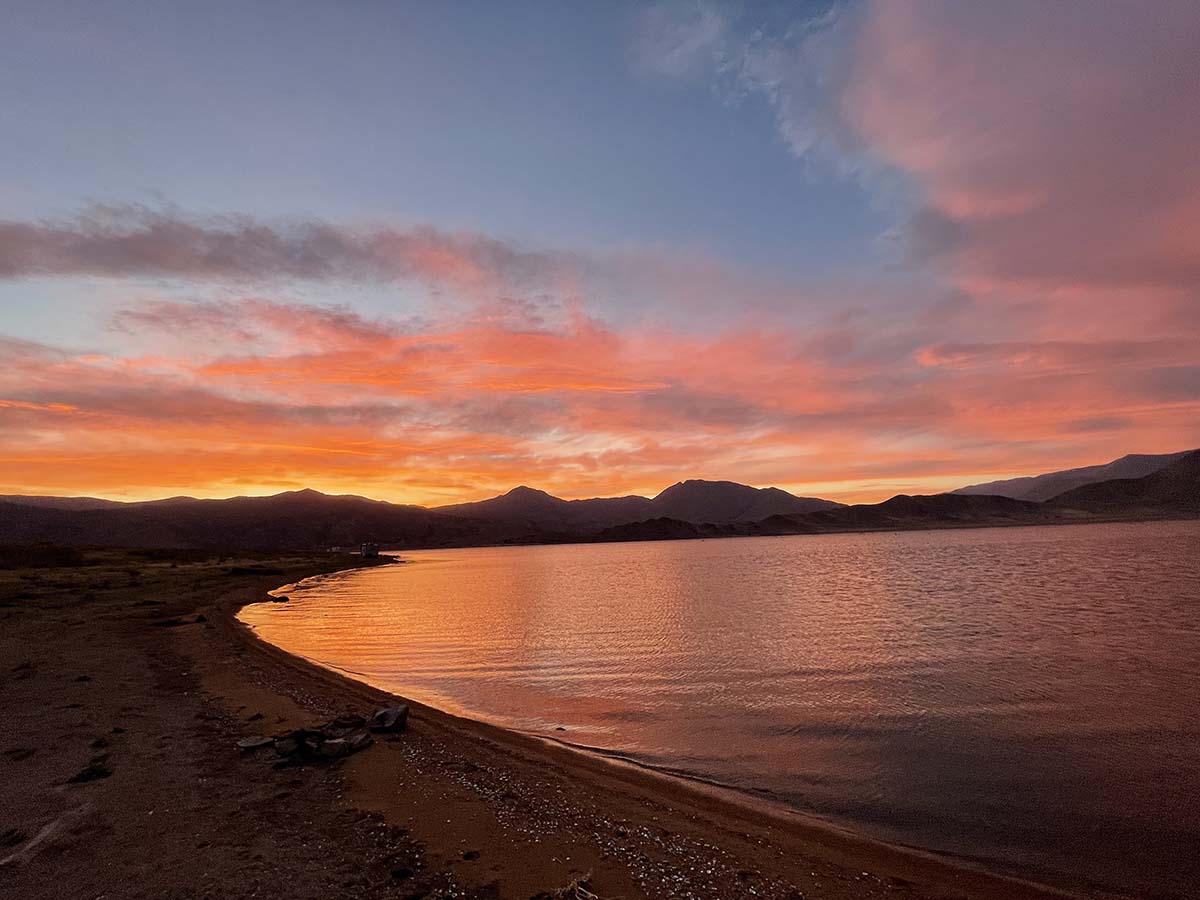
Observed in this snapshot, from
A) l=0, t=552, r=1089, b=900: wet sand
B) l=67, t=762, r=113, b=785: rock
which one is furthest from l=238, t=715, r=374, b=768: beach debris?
l=67, t=762, r=113, b=785: rock

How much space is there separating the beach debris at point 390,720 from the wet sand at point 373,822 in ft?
1.31

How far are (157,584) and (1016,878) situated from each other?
76.3 meters

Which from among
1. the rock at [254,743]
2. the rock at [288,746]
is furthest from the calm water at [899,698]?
the rock at [254,743]

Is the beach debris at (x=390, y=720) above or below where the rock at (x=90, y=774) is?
below

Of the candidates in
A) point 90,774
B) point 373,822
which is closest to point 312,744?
point 90,774

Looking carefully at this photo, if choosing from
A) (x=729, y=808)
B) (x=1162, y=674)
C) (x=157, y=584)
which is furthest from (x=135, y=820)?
(x=157, y=584)

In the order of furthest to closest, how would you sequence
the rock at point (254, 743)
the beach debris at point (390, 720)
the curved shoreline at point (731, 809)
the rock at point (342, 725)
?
the beach debris at point (390, 720), the rock at point (342, 725), the rock at point (254, 743), the curved shoreline at point (731, 809)

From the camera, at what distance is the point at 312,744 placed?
14148 millimetres

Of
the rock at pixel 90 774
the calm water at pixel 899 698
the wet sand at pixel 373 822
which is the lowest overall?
the calm water at pixel 899 698

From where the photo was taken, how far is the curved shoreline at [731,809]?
388 inches

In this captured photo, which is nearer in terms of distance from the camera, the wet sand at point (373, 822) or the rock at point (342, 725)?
the wet sand at point (373, 822)

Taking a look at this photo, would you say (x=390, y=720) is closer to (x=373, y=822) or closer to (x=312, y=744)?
(x=312, y=744)

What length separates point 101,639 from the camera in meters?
30.7

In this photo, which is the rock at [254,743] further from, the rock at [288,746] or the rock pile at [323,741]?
the rock at [288,746]
